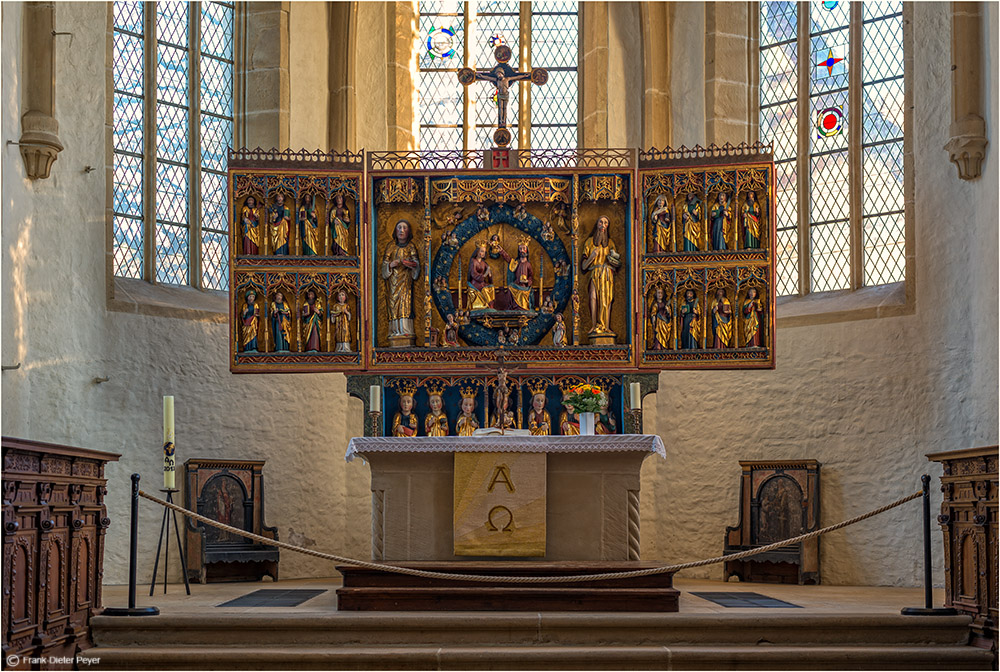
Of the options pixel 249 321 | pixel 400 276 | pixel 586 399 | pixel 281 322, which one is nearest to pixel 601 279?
pixel 586 399

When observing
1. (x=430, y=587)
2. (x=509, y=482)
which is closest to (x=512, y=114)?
(x=509, y=482)

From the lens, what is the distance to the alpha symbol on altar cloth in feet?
33.3

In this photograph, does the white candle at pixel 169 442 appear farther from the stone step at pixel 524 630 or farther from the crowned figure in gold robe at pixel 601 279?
the crowned figure in gold robe at pixel 601 279

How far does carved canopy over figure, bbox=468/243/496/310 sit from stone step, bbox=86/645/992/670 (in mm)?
4508

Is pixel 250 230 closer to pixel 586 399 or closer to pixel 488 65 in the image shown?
pixel 586 399

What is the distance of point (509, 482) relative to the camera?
10148 millimetres

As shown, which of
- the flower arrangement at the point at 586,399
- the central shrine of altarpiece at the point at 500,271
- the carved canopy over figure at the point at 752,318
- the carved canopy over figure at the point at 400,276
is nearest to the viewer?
the flower arrangement at the point at 586,399

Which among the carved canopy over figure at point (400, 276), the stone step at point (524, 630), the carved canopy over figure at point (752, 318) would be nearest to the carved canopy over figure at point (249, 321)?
the carved canopy over figure at point (400, 276)

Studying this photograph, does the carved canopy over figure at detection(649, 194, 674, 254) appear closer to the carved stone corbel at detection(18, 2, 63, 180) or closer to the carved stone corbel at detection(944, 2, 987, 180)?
the carved stone corbel at detection(944, 2, 987, 180)

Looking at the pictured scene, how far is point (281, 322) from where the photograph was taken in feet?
38.2

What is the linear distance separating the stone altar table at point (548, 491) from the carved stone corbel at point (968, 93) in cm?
482

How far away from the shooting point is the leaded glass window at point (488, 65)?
15.9 metres

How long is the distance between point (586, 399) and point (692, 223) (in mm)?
2137

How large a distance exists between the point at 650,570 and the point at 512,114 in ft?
27.9
